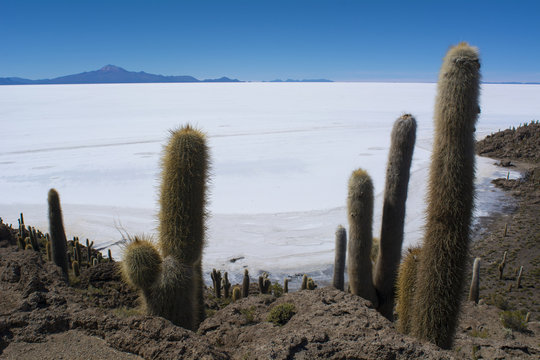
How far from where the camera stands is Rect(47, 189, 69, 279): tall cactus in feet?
25.8

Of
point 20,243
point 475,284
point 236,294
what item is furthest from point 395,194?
point 20,243

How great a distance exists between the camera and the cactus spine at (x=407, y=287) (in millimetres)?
4609

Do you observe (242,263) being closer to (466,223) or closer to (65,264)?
(65,264)

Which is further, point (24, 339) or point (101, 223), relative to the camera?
point (101, 223)

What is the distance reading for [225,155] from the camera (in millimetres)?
24344

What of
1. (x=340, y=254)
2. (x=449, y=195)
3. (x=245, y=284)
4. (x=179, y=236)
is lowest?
(x=245, y=284)

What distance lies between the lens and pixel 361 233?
19.4 feet

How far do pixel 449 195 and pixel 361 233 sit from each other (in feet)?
7.79

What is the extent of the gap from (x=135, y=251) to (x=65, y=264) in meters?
4.99

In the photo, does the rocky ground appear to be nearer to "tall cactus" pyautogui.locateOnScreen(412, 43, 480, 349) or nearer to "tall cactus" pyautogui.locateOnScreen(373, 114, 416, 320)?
"tall cactus" pyautogui.locateOnScreen(412, 43, 480, 349)

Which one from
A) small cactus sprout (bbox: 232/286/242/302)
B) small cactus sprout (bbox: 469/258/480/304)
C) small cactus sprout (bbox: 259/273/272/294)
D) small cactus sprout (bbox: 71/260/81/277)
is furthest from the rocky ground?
small cactus sprout (bbox: 71/260/81/277)

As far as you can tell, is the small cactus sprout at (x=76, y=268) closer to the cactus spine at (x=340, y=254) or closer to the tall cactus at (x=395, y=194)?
the cactus spine at (x=340, y=254)

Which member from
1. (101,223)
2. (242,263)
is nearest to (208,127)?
(101,223)

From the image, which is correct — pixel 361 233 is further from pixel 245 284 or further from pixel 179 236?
pixel 245 284
